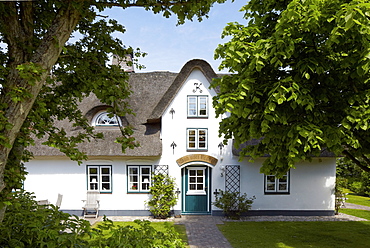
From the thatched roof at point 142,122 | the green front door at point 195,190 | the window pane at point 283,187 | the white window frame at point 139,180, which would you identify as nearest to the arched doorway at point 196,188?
the green front door at point 195,190

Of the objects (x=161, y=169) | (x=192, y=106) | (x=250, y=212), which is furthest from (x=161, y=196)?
(x=192, y=106)

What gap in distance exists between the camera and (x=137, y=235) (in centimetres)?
296

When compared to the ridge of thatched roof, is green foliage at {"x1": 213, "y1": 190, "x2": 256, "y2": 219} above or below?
below

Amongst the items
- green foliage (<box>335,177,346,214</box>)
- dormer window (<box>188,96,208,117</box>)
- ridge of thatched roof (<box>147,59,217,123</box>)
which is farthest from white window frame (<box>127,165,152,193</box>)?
green foliage (<box>335,177,346,214</box>)

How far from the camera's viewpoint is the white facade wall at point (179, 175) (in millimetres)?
11633

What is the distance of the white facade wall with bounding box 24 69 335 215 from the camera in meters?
11.6

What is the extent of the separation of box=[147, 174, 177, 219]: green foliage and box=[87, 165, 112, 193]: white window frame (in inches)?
81.5

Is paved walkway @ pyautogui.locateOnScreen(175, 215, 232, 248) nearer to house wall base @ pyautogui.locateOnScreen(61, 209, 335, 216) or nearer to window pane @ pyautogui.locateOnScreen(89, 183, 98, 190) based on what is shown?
house wall base @ pyautogui.locateOnScreen(61, 209, 335, 216)

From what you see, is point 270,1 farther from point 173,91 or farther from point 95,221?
point 95,221

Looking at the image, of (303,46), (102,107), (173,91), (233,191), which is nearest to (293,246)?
(233,191)

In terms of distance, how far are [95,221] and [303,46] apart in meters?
10.2

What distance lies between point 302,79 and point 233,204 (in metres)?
7.73

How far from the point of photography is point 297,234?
360 inches

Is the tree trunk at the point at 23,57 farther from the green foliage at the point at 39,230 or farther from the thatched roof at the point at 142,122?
the thatched roof at the point at 142,122
